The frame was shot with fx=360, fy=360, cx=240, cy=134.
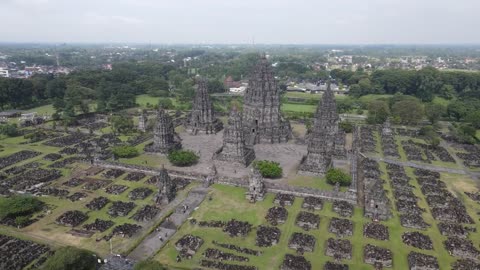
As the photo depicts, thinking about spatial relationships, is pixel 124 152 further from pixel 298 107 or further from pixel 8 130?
pixel 298 107

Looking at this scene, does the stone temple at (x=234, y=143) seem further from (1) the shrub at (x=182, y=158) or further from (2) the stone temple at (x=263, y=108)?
(2) the stone temple at (x=263, y=108)

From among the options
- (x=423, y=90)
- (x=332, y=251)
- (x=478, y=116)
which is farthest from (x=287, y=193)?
(x=423, y=90)

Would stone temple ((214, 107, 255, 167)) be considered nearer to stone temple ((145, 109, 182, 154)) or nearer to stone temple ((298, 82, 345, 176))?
stone temple ((298, 82, 345, 176))

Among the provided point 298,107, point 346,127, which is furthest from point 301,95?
point 346,127

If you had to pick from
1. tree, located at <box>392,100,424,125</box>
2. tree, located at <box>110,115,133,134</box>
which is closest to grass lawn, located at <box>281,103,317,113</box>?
tree, located at <box>392,100,424,125</box>

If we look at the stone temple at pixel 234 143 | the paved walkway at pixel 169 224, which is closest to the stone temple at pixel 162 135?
the stone temple at pixel 234 143

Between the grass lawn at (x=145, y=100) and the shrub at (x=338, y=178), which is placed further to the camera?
the grass lawn at (x=145, y=100)

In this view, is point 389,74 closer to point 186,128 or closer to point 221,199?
point 186,128
